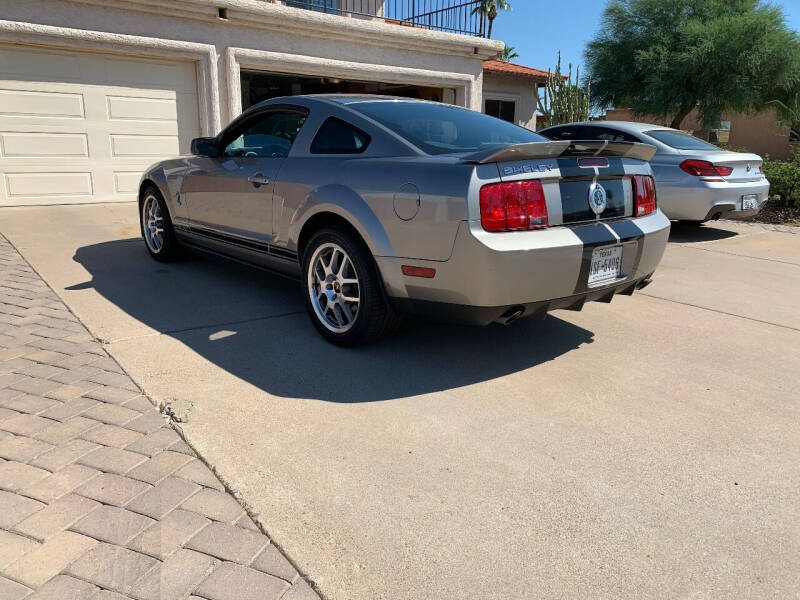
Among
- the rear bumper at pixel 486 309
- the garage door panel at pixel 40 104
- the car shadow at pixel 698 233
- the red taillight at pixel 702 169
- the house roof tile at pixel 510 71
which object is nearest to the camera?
the rear bumper at pixel 486 309

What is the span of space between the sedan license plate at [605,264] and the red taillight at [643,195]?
1.41ft

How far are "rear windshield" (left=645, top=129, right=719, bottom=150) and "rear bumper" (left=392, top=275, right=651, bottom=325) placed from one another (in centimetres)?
549

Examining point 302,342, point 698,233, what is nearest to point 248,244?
point 302,342

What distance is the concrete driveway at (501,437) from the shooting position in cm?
215

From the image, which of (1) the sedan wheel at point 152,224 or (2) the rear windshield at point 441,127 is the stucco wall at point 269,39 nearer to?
(1) the sedan wheel at point 152,224

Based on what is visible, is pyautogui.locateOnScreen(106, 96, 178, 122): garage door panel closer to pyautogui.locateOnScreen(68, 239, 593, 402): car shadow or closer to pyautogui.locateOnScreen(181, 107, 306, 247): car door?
pyautogui.locateOnScreen(68, 239, 593, 402): car shadow

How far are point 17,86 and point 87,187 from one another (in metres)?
1.72

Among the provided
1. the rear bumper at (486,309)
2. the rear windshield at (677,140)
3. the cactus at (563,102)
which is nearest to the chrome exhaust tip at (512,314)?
the rear bumper at (486,309)

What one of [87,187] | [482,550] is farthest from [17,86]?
[482,550]

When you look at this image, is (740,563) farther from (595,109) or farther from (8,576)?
(595,109)

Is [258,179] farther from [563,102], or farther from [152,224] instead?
[563,102]

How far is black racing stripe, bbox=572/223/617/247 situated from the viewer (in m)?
3.52

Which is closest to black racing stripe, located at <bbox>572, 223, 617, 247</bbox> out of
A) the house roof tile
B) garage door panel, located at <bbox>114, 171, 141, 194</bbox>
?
garage door panel, located at <bbox>114, 171, 141, 194</bbox>

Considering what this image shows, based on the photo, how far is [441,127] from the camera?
4219 mm
